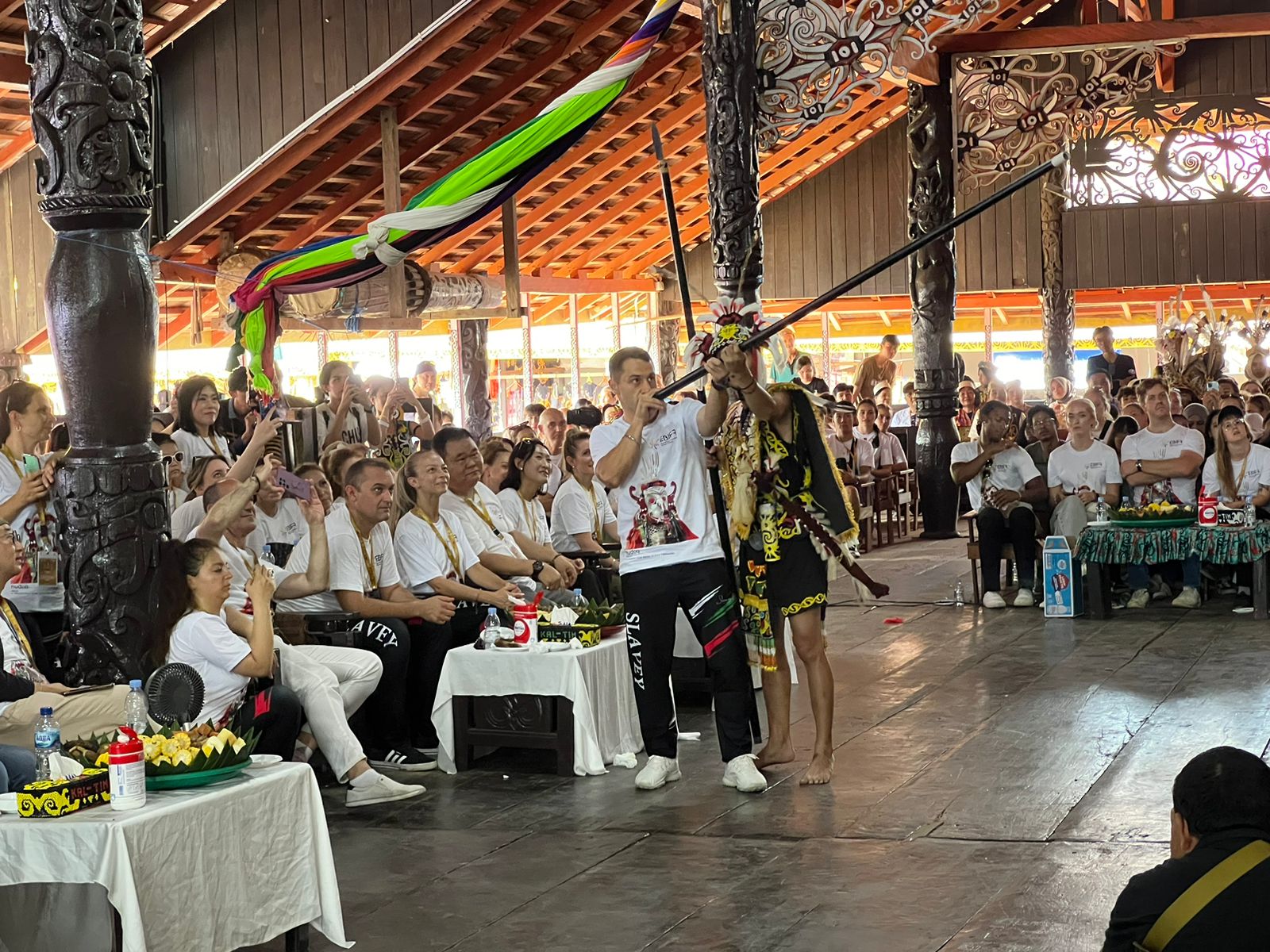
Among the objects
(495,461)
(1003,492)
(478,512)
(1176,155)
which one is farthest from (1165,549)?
(1176,155)

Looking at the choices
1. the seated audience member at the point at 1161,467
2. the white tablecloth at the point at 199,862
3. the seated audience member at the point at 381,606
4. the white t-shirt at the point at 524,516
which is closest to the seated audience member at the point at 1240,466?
the seated audience member at the point at 1161,467

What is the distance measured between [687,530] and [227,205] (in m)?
8.84

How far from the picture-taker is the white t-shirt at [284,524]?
6887mm

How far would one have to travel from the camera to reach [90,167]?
4.61 meters

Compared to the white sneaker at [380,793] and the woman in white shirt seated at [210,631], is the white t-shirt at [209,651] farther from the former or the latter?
the white sneaker at [380,793]

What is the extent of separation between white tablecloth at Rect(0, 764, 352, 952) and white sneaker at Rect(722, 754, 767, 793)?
177 cm

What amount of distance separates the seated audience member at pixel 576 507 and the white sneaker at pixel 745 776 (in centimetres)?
258

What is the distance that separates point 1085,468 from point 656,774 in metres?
4.90

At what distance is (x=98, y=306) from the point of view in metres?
4.62

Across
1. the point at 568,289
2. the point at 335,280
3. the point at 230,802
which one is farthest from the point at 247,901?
the point at 568,289

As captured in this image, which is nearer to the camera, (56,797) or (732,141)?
(56,797)

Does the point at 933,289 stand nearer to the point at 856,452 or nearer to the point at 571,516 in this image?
the point at 856,452

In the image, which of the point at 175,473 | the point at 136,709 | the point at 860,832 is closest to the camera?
the point at 136,709

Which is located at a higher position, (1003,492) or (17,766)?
(1003,492)
